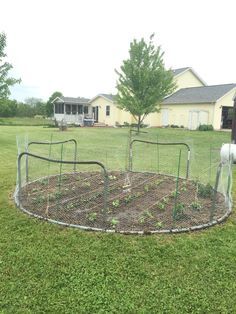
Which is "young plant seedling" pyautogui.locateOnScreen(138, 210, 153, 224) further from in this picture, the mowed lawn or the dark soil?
the mowed lawn

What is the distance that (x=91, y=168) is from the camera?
319 inches

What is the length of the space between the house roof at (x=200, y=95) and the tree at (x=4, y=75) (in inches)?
631

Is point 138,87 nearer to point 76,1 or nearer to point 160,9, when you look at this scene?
point 160,9

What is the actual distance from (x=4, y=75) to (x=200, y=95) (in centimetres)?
1789

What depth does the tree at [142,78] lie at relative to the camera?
1842 centimetres

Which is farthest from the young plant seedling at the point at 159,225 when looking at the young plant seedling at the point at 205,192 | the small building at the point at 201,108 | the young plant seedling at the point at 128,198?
the small building at the point at 201,108

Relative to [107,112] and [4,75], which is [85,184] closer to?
[4,75]

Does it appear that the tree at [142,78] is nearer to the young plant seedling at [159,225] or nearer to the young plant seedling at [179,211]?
the young plant seedling at [179,211]

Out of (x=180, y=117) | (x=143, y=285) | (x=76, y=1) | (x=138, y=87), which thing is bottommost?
(x=143, y=285)

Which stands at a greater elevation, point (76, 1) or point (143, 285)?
point (76, 1)

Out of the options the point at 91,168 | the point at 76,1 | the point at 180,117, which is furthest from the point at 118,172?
the point at 180,117

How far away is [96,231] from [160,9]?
397 inches

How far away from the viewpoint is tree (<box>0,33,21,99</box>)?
1378cm

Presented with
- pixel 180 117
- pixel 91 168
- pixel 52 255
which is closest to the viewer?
pixel 52 255
